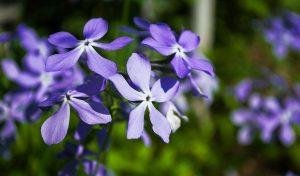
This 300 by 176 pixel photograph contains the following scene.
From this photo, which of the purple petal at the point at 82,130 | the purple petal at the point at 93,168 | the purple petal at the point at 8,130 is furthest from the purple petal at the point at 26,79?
the purple petal at the point at 82,130

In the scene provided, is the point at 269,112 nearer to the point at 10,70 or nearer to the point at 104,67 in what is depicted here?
the point at 10,70

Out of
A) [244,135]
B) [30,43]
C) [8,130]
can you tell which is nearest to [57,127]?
[8,130]

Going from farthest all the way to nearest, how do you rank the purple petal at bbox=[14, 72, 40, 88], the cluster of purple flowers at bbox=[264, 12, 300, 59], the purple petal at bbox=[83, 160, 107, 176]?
the cluster of purple flowers at bbox=[264, 12, 300, 59], the purple petal at bbox=[14, 72, 40, 88], the purple petal at bbox=[83, 160, 107, 176]

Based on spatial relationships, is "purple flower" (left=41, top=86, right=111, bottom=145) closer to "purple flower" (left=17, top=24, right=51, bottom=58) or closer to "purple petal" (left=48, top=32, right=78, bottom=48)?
"purple petal" (left=48, top=32, right=78, bottom=48)

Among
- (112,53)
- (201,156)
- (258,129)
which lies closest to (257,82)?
(258,129)

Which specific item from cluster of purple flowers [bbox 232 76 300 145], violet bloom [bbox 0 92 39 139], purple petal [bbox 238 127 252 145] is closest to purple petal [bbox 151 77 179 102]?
violet bloom [bbox 0 92 39 139]
